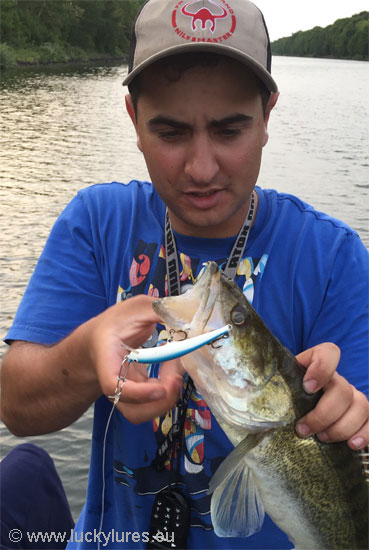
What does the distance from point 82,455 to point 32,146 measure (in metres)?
16.2

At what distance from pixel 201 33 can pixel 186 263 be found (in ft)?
2.79

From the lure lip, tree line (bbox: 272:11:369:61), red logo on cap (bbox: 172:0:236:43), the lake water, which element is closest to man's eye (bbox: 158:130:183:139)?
red logo on cap (bbox: 172:0:236:43)

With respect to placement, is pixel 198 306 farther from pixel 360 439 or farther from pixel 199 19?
pixel 199 19

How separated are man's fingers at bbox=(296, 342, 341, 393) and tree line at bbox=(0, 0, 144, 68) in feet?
163

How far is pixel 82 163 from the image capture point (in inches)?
741

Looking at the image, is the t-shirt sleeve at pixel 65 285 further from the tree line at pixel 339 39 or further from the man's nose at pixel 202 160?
the tree line at pixel 339 39

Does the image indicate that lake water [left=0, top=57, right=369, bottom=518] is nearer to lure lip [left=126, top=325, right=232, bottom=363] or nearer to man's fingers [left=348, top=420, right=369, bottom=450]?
man's fingers [left=348, top=420, right=369, bottom=450]

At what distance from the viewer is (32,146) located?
2089cm

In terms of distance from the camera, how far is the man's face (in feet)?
7.18

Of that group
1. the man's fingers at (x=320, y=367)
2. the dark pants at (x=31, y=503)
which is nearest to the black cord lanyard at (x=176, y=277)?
the man's fingers at (x=320, y=367)

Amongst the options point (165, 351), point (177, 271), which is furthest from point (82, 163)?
point (165, 351)

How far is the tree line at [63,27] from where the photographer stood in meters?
54.9

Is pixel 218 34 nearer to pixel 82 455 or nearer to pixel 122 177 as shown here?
pixel 82 455

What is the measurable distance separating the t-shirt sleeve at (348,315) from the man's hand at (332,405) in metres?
0.23
